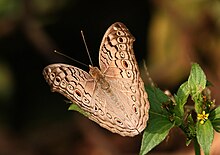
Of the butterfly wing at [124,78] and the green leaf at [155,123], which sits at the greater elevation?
the butterfly wing at [124,78]

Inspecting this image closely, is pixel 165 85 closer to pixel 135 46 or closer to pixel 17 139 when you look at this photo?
pixel 135 46

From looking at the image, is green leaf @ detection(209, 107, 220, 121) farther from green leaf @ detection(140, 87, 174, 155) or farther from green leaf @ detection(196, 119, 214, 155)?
green leaf @ detection(140, 87, 174, 155)

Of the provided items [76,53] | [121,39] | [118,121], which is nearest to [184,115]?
[118,121]

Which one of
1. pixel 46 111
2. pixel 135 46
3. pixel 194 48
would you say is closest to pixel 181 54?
pixel 194 48

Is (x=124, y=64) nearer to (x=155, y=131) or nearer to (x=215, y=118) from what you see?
(x=155, y=131)

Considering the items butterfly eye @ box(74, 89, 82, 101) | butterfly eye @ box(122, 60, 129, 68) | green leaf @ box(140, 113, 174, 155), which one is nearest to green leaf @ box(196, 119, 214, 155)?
green leaf @ box(140, 113, 174, 155)

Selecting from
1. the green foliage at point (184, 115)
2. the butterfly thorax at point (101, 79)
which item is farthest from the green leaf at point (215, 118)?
the butterfly thorax at point (101, 79)

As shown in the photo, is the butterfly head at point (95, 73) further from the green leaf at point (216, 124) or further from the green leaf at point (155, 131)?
the green leaf at point (216, 124)
